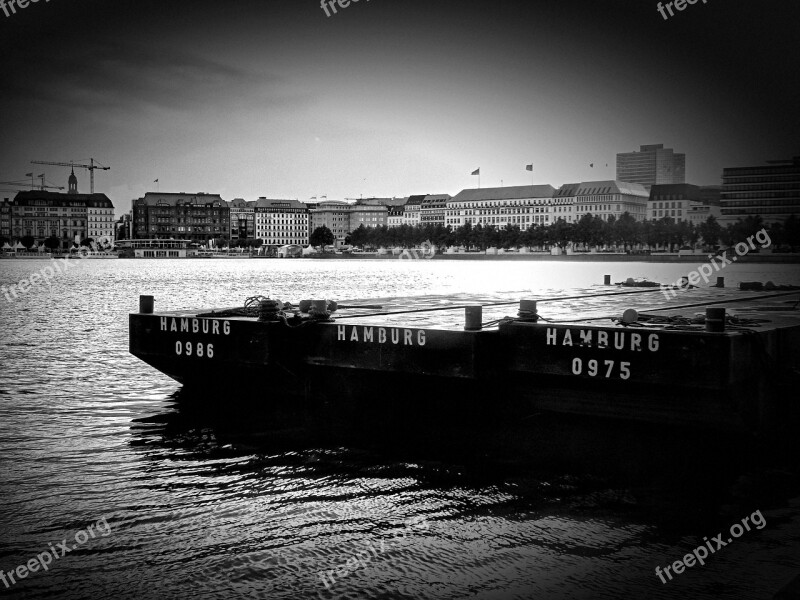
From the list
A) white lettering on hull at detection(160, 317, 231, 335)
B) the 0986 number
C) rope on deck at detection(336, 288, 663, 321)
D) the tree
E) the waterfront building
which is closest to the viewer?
white lettering on hull at detection(160, 317, 231, 335)

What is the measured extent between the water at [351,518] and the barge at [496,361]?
0.97 m

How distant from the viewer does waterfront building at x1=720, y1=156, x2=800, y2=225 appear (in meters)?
178

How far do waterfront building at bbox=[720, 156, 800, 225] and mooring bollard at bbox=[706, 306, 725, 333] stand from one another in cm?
17821

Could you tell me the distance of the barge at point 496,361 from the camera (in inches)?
424

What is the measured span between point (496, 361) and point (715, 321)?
3.21m

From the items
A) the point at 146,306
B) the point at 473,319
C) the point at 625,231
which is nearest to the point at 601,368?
the point at 473,319

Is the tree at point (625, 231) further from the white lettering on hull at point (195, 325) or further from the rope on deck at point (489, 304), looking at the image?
the white lettering on hull at point (195, 325)

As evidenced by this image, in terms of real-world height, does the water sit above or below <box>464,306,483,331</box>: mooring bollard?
below

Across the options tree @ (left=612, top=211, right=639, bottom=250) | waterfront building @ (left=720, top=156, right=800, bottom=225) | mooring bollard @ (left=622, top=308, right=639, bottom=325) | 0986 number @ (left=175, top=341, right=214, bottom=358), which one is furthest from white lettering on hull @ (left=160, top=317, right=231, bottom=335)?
tree @ (left=612, top=211, right=639, bottom=250)

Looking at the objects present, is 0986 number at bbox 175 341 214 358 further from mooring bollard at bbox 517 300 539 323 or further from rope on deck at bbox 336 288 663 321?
mooring bollard at bbox 517 300 539 323

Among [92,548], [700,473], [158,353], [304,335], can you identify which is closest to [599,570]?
[700,473]

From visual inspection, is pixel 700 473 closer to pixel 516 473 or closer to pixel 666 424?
pixel 666 424

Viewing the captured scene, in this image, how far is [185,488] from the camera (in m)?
10.5

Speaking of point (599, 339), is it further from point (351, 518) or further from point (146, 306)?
point (146, 306)
